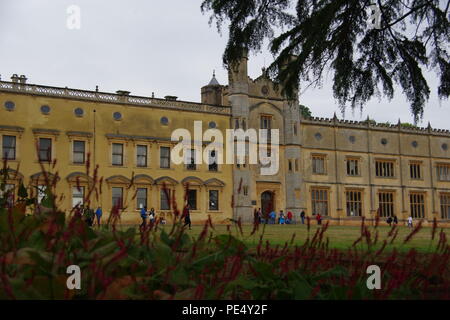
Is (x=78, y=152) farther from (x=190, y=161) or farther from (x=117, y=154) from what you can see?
(x=190, y=161)

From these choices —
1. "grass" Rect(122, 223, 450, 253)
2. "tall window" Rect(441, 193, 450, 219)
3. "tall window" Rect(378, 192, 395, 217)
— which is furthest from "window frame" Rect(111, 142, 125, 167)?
"tall window" Rect(441, 193, 450, 219)

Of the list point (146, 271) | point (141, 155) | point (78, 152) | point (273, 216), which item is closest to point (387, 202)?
point (273, 216)

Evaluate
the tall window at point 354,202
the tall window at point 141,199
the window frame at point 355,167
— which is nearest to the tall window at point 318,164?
the window frame at point 355,167

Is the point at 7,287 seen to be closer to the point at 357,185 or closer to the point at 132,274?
the point at 132,274

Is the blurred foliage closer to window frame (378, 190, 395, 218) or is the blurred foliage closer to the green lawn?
the green lawn

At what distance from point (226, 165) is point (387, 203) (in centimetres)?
1469

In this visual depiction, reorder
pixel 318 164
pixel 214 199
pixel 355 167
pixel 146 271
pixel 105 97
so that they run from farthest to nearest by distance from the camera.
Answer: pixel 355 167 → pixel 318 164 → pixel 214 199 → pixel 105 97 → pixel 146 271

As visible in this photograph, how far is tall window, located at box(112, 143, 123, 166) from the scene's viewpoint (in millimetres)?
37219

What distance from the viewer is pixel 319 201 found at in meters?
44.1

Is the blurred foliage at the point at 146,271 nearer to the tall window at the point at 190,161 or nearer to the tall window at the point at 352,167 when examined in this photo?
the tall window at the point at 190,161

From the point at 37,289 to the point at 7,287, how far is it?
1.35 feet

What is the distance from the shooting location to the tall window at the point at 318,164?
44281 millimetres

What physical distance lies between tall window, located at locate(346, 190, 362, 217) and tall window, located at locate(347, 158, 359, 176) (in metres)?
1.43
